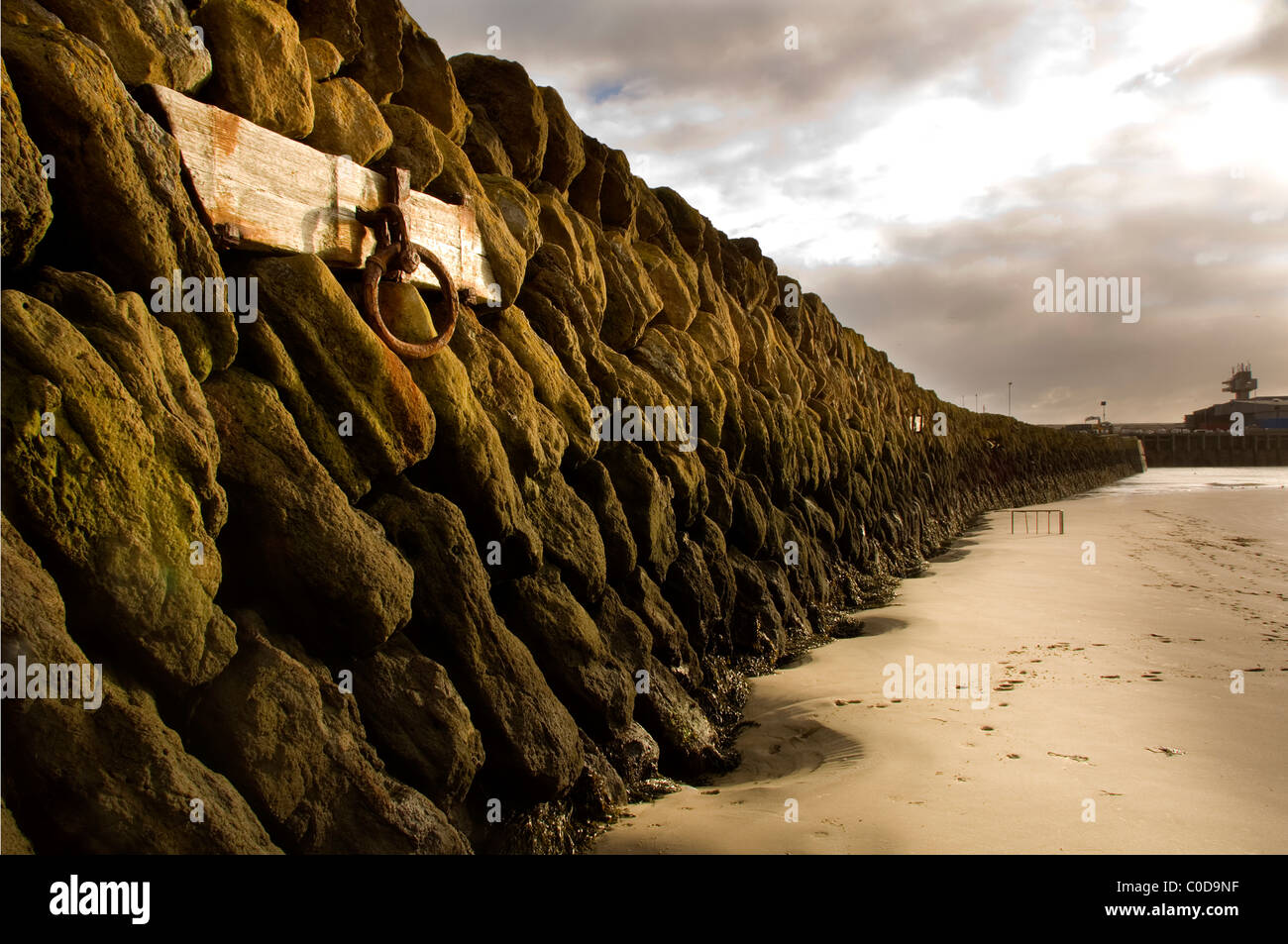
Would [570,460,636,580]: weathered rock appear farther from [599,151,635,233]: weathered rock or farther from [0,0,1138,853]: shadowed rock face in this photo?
[599,151,635,233]: weathered rock

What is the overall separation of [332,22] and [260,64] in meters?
0.77

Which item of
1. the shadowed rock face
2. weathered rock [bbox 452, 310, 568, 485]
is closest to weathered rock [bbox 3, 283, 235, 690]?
the shadowed rock face

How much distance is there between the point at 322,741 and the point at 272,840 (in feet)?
0.89

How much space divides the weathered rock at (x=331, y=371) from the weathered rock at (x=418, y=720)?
58 centimetres

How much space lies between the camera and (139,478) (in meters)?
2.07

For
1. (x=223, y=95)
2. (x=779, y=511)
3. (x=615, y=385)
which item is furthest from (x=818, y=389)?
(x=223, y=95)

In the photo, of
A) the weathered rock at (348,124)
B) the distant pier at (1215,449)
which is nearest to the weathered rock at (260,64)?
the weathered rock at (348,124)

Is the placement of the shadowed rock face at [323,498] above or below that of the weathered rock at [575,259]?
below

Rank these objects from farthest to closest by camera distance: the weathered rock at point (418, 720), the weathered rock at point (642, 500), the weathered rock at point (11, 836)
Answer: the weathered rock at point (642, 500) < the weathered rock at point (418, 720) < the weathered rock at point (11, 836)

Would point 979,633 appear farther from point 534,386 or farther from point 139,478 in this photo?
point 139,478

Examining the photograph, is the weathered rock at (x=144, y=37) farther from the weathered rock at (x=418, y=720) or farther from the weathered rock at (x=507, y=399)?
the weathered rock at (x=418, y=720)

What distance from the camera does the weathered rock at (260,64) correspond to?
2.81 metres

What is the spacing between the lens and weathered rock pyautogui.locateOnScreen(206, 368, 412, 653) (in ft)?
8.11

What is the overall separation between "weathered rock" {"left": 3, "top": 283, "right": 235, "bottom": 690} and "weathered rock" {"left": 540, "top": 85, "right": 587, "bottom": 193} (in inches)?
141
